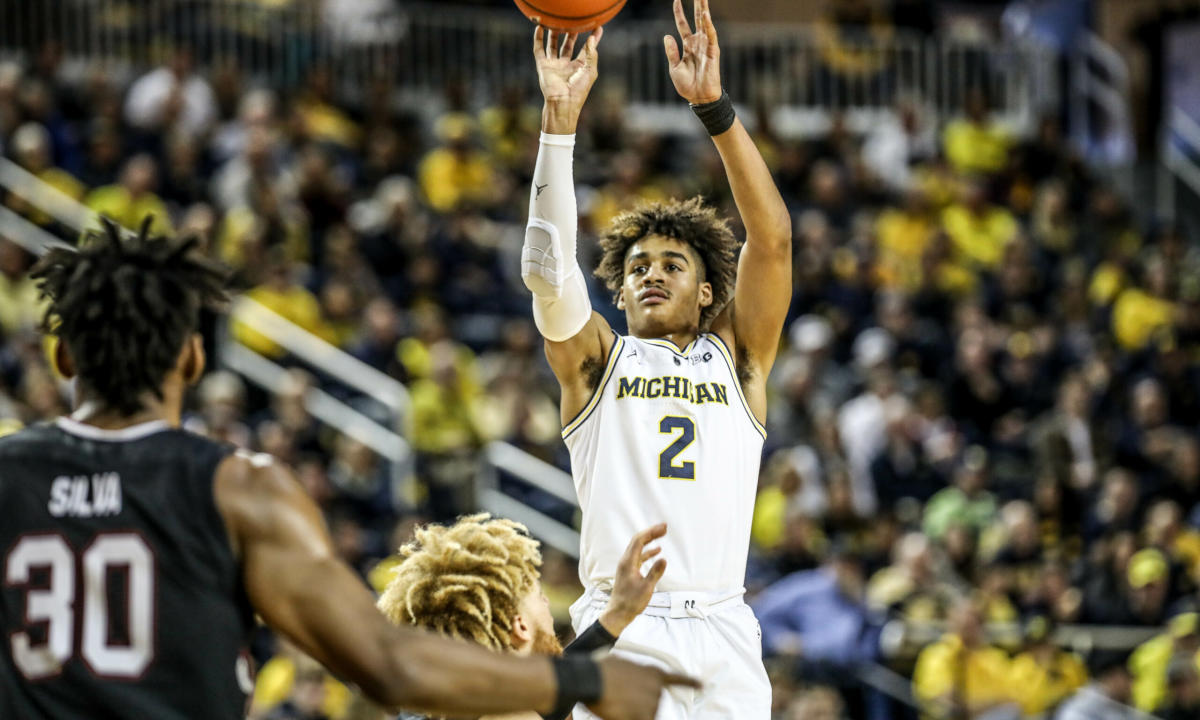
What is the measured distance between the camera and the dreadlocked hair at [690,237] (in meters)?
6.09

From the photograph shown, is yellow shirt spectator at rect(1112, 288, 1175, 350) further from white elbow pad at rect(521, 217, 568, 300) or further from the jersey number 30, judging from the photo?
the jersey number 30

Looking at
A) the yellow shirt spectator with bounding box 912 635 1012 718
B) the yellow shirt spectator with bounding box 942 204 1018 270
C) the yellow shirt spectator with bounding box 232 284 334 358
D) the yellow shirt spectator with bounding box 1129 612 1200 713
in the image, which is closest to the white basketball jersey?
the yellow shirt spectator with bounding box 912 635 1012 718

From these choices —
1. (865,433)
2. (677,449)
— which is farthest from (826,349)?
(677,449)

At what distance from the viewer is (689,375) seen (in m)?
5.74

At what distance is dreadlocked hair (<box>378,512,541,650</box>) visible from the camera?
4.59 meters

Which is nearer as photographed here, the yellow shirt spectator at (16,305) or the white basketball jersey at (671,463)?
the white basketball jersey at (671,463)

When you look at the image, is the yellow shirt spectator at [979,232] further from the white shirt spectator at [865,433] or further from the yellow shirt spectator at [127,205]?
the yellow shirt spectator at [127,205]

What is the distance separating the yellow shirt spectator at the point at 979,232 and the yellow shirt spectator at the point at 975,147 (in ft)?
3.43

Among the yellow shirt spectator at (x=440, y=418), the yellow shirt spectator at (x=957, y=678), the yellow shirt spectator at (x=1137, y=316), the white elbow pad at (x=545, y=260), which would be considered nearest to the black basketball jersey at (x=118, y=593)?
the white elbow pad at (x=545, y=260)

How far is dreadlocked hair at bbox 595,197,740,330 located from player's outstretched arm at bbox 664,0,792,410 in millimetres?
194

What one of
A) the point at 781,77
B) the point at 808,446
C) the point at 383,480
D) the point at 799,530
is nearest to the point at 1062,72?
the point at 781,77

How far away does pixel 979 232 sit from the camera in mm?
16078

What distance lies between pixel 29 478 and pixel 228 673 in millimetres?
581

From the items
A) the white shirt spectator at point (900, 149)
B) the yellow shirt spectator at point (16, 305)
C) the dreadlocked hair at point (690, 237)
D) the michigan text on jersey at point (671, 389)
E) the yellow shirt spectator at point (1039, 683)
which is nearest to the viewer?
the michigan text on jersey at point (671, 389)
